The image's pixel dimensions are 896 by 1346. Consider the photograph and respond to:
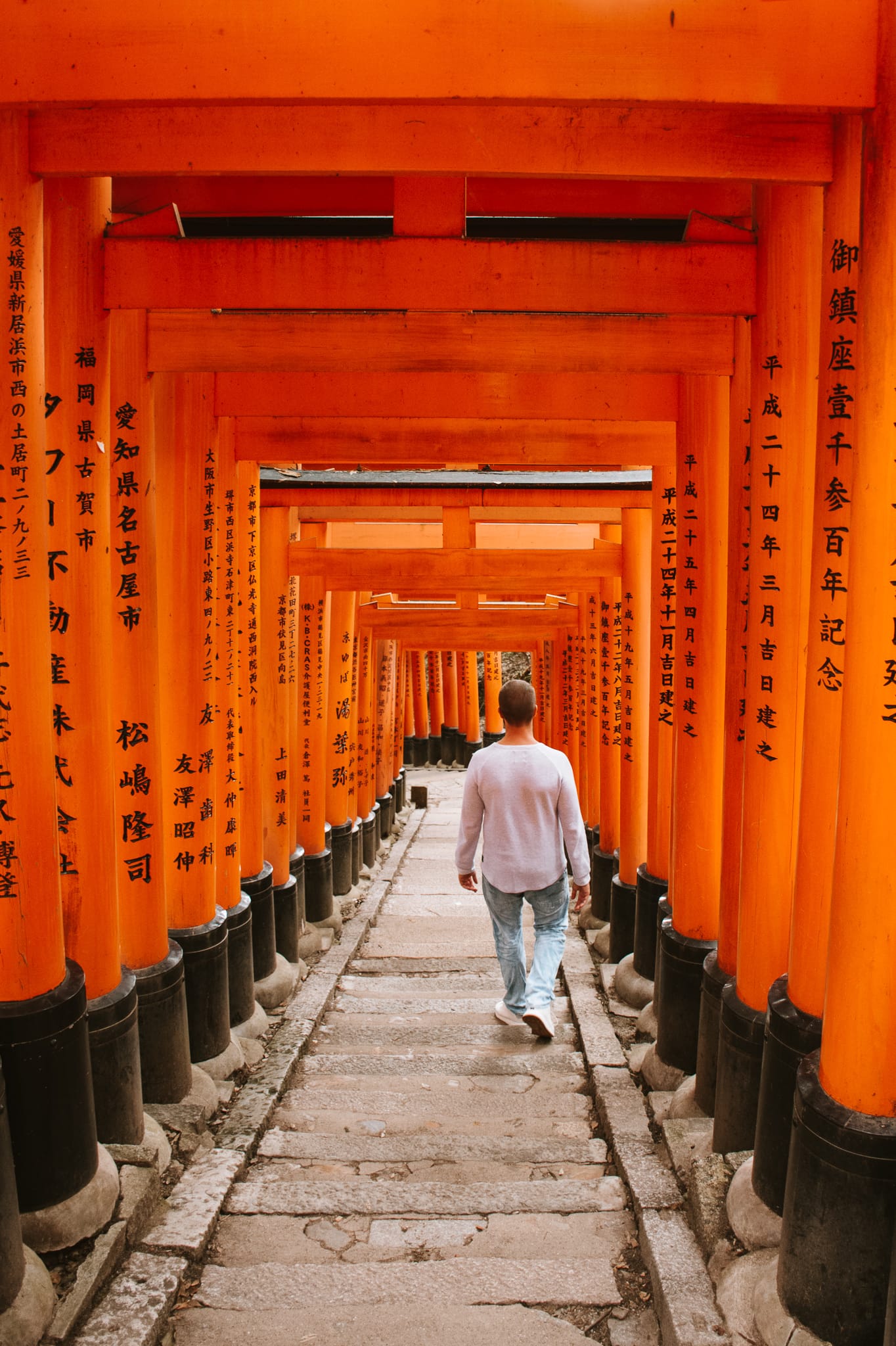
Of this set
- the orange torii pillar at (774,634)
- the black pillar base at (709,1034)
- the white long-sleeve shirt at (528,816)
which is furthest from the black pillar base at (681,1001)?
the orange torii pillar at (774,634)

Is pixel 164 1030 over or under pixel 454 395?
under

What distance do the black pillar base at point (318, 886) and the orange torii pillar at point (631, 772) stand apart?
2541 mm

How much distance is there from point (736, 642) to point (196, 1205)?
2.75 metres

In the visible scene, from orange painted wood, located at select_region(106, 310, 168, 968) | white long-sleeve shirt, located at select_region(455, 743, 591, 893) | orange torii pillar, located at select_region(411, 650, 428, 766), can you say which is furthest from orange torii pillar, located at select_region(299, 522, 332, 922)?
orange torii pillar, located at select_region(411, 650, 428, 766)

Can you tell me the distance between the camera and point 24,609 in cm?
278

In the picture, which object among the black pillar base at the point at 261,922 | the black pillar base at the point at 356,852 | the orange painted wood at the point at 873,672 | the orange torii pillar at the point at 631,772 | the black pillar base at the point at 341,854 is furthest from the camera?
the black pillar base at the point at 356,852

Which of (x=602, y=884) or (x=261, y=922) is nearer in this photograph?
(x=261, y=922)

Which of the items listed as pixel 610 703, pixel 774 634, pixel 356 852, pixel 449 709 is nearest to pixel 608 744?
pixel 610 703

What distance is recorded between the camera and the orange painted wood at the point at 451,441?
210 inches

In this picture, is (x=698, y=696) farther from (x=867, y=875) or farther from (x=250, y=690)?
(x=250, y=690)

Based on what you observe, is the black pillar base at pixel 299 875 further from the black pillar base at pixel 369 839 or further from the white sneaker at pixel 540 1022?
the black pillar base at pixel 369 839

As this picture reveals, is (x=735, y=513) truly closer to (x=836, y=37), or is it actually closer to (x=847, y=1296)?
(x=836, y=37)

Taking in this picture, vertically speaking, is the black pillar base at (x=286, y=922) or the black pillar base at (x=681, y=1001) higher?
the black pillar base at (x=681, y=1001)

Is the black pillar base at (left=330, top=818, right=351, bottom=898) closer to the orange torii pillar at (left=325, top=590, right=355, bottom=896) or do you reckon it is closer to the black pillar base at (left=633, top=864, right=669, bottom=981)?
the orange torii pillar at (left=325, top=590, right=355, bottom=896)
